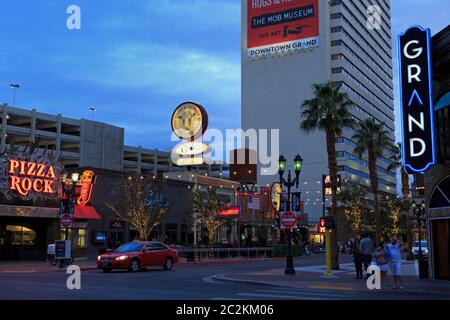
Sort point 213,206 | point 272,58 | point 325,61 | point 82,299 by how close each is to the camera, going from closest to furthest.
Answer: point 82,299 → point 213,206 → point 325,61 → point 272,58

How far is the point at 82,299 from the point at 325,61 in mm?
99680

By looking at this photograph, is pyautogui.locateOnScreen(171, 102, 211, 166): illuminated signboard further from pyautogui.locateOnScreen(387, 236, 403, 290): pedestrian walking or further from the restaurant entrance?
pyautogui.locateOnScreen(387, 236, 403, 290): pedestrian walking

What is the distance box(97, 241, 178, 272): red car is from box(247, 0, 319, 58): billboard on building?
88.1m

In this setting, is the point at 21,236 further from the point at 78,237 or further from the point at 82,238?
the point at 82,238

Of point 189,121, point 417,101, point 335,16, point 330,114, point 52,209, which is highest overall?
point 335,16

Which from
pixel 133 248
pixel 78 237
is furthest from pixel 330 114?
pixel 78 237

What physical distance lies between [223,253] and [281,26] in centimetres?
8021

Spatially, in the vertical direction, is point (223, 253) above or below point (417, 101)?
below

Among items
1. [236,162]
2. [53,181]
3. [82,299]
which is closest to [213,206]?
[53,181]

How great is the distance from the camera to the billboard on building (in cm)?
11175

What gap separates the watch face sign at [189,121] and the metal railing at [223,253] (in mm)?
13209

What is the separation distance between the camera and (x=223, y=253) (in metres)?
46.3

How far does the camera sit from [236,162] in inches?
3725

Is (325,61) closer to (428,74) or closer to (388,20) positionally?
(388,20)
